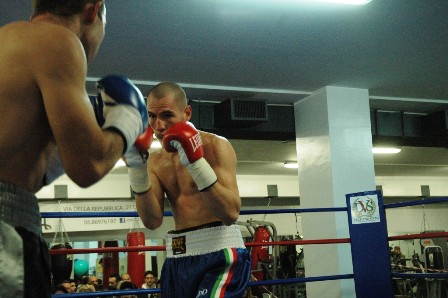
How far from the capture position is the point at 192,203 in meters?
2.04

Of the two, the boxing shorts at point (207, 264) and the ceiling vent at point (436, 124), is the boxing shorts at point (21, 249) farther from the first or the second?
the ceiling vent at point (436, 124)

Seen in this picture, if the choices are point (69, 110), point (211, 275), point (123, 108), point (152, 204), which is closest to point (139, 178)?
point (152, 204)

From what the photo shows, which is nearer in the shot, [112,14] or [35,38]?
[35,38]

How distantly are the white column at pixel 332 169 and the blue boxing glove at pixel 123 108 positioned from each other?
406cm

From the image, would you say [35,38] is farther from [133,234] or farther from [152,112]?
[133,234]

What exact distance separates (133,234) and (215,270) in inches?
291

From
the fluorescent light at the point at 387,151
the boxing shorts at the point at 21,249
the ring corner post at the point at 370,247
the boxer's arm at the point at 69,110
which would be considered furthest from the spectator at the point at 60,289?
the boxer's arm at the point at 69,110

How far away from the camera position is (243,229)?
12031 millimetres

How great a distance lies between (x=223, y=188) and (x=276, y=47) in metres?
2.57

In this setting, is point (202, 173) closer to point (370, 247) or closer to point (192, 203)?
point (192, 203)

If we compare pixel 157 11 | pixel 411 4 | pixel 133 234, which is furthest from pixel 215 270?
pixel 133 234

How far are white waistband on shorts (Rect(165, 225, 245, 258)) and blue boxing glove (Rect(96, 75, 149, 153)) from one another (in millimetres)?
881

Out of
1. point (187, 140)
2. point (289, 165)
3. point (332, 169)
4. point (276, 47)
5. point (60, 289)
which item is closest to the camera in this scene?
point (187, 140)

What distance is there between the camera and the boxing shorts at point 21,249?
3.14 feet
